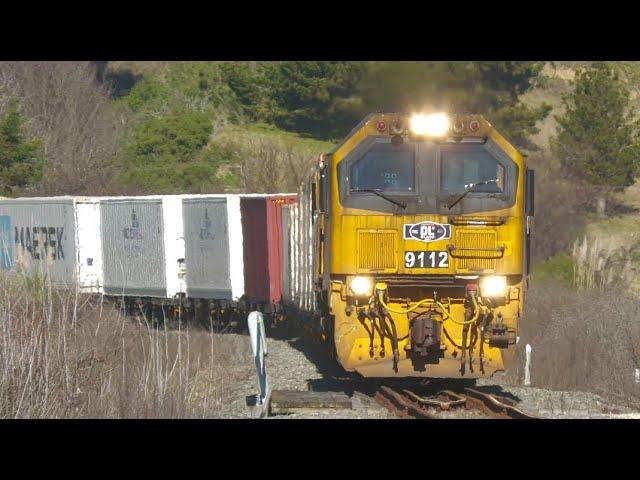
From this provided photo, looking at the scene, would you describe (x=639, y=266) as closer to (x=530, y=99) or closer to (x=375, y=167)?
(x=375, y=167)

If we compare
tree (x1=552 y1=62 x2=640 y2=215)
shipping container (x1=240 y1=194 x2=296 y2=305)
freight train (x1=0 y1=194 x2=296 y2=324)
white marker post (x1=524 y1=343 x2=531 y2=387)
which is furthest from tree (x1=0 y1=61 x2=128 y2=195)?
white marker post (x1=524 y1=343 x2=531 y2=387)

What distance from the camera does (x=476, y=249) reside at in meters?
10.4

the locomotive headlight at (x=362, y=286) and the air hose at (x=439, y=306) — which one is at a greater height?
the locomotive headlight at (x=362, y=286)

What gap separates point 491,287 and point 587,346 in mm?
5387

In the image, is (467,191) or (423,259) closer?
(423,259)

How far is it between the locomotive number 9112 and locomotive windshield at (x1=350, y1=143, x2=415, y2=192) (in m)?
0.72

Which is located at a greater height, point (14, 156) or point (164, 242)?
point (14, 156)

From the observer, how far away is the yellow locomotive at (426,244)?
10.4m

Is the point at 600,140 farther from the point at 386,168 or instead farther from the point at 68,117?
the point at 386,168

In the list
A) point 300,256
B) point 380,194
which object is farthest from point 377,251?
point 300,256

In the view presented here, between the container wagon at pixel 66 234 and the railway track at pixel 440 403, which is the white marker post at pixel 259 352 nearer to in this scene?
the railway track at pixel 440 403

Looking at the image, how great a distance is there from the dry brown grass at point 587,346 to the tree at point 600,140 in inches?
753

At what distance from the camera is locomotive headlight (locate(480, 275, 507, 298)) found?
10422 mm

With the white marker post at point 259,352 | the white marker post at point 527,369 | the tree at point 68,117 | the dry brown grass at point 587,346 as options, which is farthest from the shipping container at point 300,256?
the tree at point 68,117
